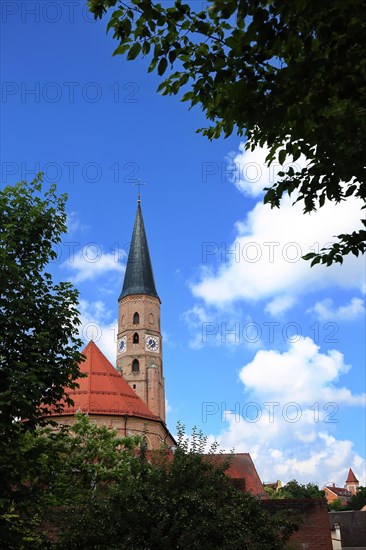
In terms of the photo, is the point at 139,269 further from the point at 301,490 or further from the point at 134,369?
the point at 301,490

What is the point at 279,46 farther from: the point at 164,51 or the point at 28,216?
the point at 28,216

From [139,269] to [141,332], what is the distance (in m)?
8.65

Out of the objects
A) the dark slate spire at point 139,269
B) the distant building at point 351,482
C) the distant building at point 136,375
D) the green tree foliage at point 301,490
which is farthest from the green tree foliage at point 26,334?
the distant building at point 351,482

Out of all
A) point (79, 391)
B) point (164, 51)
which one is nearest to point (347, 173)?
point (164, 51)

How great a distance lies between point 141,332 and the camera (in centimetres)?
6650

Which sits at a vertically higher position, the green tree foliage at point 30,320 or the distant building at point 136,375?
the distant building at point 136,375

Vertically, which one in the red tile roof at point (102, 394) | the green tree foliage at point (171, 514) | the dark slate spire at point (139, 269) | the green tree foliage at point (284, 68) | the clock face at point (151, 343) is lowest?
the green tree foliage at point (171, 514)

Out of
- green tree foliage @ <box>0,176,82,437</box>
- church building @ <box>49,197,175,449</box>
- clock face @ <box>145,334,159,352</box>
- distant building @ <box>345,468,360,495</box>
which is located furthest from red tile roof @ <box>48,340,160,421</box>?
distant building @ <box>345,468,360,495</box>

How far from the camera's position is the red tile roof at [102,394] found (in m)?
44.8

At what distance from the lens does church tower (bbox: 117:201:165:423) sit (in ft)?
208

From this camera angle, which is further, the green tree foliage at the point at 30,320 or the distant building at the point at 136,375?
the distant building at the point at 136,375

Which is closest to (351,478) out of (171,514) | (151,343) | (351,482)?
(351,482)

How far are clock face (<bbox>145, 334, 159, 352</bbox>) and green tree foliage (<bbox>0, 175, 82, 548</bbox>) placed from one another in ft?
170

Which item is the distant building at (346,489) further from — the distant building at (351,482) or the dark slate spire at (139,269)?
the dark slate spire at (139,269)
